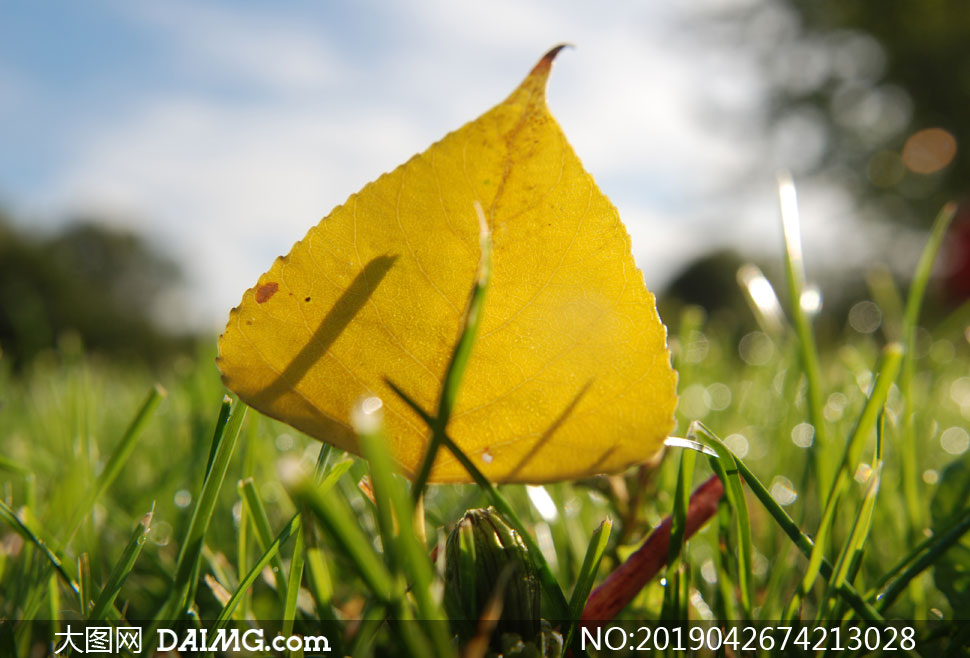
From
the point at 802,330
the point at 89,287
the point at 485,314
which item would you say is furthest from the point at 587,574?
the point at 89,287

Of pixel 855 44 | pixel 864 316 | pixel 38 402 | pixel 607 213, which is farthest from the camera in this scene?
pixel 855 44

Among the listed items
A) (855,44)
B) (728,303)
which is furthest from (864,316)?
(855,44)

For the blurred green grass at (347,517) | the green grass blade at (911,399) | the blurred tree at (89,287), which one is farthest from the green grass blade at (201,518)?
the blurred tree at (89,287)

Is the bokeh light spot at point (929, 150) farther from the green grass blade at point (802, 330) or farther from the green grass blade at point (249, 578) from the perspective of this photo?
the green grass blade at point (249, 578)

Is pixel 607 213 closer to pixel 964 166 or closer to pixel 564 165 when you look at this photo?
pixel 564 165

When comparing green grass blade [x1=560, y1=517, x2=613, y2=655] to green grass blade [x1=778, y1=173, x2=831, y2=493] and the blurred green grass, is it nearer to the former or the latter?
the blurred green grass

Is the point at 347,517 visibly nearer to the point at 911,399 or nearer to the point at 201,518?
the point at 201,518

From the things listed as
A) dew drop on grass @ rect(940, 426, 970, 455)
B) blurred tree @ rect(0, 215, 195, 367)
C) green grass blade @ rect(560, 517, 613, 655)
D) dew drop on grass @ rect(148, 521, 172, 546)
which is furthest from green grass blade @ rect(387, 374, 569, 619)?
blurred tree @ rect(0, 215, 195, 367)
